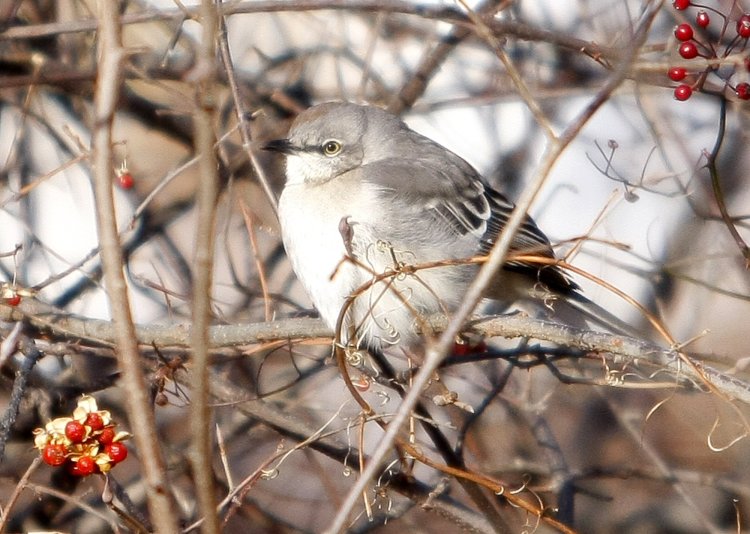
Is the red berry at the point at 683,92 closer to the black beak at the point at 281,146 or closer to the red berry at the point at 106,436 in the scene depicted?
the black beak at the point at 281,146

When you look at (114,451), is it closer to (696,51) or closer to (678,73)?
(678,73)

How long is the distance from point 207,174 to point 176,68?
4.18 meters

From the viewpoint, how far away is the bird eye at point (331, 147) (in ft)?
14.6

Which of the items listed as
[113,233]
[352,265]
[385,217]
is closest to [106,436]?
[113,233]

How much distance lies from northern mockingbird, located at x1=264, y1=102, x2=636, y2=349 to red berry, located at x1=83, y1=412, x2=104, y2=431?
136 cm

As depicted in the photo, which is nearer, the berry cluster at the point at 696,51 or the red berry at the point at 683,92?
the berry cluster at the point at 696,51

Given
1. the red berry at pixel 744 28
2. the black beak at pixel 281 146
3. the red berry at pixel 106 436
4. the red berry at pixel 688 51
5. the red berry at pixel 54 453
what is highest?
the black beak at pixel 281 146

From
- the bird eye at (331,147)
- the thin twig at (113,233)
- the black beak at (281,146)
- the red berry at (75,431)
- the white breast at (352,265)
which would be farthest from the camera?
the bird eye at (331,147)

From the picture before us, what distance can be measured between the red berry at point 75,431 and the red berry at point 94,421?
0.03 m

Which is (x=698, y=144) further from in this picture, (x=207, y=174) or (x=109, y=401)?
(x=207, y=174)

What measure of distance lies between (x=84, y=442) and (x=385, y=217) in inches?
75.8

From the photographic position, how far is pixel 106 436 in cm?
245

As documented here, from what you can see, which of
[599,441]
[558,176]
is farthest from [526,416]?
[558,176]

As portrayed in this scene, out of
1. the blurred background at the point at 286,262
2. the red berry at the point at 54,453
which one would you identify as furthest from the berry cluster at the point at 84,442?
the blurred background at the point at 286,262
